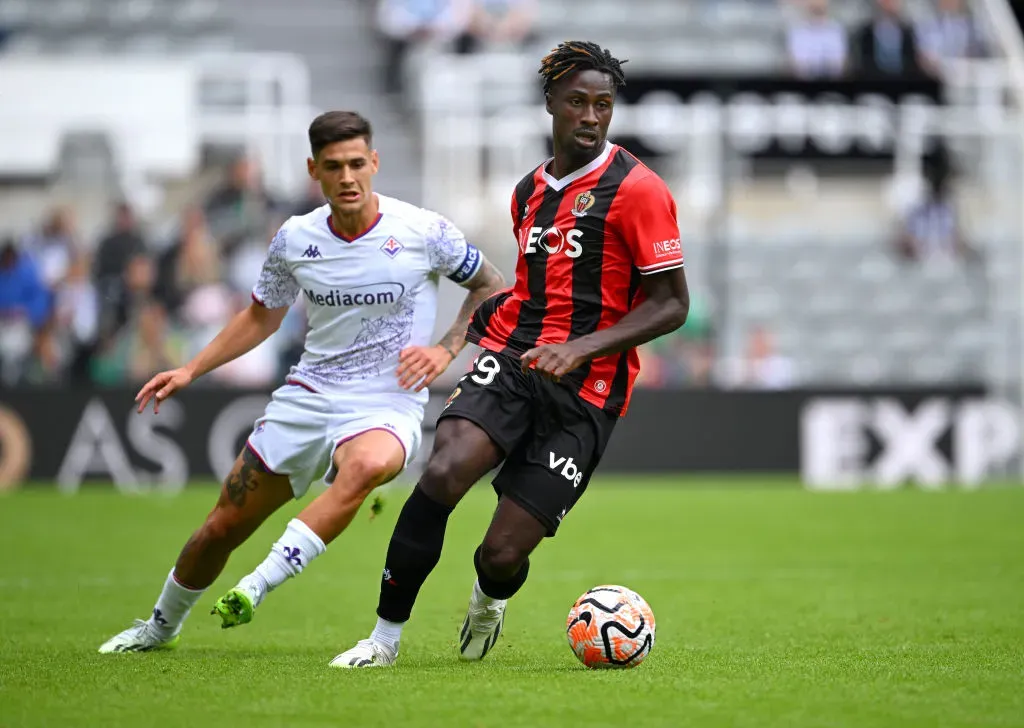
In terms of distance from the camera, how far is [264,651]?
7.29m

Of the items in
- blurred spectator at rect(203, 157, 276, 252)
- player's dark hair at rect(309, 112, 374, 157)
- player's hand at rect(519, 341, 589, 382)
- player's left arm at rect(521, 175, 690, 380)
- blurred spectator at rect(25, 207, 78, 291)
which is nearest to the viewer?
player's hand at rect(519, 341, 589, 382)

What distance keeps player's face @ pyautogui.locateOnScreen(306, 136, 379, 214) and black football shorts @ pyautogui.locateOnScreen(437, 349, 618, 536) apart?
41.7 inches

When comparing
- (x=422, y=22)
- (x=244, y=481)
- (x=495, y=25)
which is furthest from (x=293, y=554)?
(x=495, y=25)

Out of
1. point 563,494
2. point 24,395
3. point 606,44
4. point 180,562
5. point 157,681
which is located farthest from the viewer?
point 606,44

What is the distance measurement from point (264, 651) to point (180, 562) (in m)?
0.58

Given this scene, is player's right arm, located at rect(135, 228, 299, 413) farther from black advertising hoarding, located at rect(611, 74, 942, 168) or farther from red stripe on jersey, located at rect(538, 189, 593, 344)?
black advertising hoarding, located at rect(611, 74, 942, 168)

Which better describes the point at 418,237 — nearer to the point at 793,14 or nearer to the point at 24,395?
the point at 24,395

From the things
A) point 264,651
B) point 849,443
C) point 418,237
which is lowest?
point 849,443

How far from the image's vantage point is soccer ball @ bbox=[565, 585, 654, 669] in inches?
257

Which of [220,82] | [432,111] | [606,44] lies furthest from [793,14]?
[220,82]

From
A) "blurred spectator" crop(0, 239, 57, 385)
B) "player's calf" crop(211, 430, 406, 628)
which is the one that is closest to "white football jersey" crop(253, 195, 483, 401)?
"player's calf" crop(211, 430, 406, 628)

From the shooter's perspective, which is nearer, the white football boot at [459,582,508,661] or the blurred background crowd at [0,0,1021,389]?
the white football boot at [459,582,508,661]

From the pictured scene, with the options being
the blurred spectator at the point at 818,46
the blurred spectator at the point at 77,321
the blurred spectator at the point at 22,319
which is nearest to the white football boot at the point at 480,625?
the blurred spectator at the point at 77,321

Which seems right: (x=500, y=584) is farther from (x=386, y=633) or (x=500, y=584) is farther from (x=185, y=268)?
(x=185, y=268)
